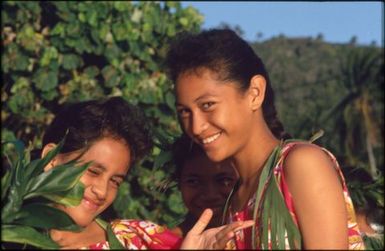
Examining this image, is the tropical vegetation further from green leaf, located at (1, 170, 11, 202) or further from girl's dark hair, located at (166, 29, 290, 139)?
green leaf, located at (1, 170, 11, 202)

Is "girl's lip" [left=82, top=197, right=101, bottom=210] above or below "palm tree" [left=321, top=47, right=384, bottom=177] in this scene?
above

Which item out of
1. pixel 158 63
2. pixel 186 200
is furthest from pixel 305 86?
pixel 186 200

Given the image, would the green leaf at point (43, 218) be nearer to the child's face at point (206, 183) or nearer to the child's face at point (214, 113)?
the child's face at point (214, 113)

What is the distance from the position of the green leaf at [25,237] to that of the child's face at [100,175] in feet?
2.05

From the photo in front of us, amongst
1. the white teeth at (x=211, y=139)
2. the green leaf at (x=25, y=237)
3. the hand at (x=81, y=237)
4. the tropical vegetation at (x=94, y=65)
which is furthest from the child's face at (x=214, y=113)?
the tropical vegetation at (x=94, y=65)

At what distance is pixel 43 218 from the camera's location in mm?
2531

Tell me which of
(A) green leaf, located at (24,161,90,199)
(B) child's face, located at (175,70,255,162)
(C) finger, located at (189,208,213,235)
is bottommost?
(C) finger, located at (189,208,213,235)

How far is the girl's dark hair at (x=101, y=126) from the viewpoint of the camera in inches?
136

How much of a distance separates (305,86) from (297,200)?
128ft

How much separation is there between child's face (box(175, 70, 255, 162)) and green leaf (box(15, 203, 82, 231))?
627 millimetres

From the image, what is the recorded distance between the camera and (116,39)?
7.38 m

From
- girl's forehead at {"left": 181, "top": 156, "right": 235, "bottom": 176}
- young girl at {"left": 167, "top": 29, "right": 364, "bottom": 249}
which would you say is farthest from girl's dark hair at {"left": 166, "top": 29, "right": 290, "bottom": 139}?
girl's forehead at {"left": 181, "top": 156, "right": 235, "bottom": 176}

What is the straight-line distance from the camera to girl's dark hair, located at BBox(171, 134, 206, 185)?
3.90m

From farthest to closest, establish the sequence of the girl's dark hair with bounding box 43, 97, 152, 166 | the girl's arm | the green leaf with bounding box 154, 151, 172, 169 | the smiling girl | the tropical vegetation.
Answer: the tropical vegetation
the green leaf with bounding box 154, 151, 172, 169
the girl's dark hair with bounding box 43, 97, 152, 166
the smiling girl
the girl's arm
